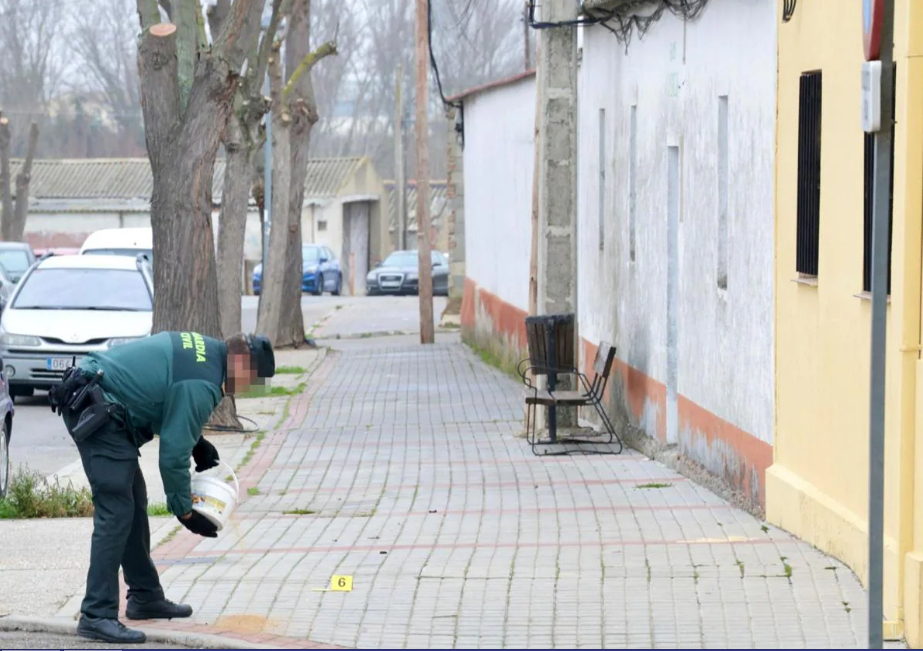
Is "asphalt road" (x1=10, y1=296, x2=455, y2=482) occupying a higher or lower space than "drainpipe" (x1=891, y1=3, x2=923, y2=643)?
lower

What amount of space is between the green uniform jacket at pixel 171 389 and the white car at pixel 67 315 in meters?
10.1

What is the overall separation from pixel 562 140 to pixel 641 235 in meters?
1.45

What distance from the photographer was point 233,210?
1897cm

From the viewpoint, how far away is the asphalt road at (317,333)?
572 inches

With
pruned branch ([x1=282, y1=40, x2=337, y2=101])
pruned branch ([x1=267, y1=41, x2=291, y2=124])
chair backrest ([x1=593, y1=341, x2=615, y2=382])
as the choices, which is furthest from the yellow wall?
pruned branch ([x1=267, y1=41, x2=291, y2=124])

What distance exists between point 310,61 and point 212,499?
15.6 metres

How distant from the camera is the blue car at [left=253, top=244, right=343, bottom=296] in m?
48.0

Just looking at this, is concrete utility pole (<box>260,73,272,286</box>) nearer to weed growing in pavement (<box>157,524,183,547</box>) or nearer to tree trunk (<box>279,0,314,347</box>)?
tree trunk (<box>279,0,314,347</box>)

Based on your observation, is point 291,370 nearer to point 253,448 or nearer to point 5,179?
point 253,448

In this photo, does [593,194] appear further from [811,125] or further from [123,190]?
[123,190]

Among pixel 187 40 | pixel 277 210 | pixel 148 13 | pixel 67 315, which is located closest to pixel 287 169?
pixel 277 210

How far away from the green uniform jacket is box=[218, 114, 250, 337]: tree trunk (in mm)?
11579

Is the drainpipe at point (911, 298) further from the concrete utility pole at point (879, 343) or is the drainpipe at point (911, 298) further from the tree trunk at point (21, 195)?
the tree trunk at point (21, 195)

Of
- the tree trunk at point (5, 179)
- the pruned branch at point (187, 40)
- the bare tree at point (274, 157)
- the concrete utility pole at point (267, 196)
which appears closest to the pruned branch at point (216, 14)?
the bare tree at point (274, 157)
